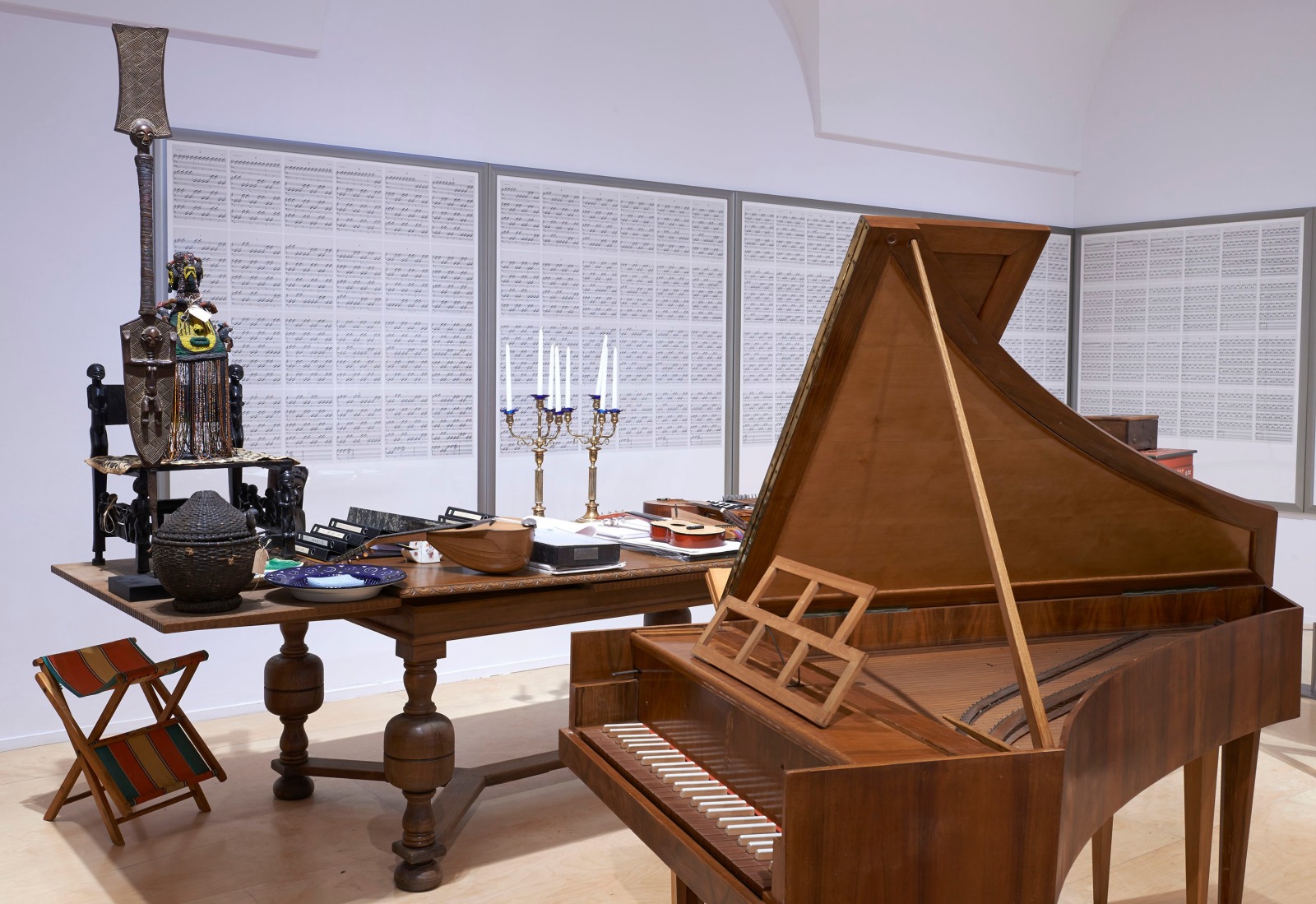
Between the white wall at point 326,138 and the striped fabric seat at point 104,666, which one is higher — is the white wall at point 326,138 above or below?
above

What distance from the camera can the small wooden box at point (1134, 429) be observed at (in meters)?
5.70

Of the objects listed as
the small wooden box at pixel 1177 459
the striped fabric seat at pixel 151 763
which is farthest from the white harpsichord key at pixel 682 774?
the small wooden box at pixel 1177 459

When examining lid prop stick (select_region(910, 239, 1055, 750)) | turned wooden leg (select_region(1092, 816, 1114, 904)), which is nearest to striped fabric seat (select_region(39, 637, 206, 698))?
lid prop stick (select_region(910, 239, 1055, 750))

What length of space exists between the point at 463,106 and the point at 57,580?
2.62 meters

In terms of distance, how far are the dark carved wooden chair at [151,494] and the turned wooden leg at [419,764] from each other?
1.86 feet

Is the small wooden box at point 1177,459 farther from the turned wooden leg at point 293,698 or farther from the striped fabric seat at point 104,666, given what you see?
the striped fabric seat at point 104,666

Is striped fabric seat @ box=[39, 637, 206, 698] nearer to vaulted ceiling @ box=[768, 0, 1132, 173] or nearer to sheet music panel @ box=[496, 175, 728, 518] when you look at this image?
sheet music panel @ box=[496, 175, 728, 518]

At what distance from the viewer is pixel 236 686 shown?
189 inches

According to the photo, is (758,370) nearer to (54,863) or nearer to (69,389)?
(69,389)

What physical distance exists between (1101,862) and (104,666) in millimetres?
2974

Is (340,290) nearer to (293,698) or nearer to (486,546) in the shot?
(293,698)

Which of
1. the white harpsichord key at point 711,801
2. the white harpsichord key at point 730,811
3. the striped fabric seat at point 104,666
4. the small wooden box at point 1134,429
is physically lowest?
the striped fabric seat at point 104,666

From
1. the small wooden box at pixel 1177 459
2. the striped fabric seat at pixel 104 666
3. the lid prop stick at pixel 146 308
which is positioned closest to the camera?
the lid prop stick at pixel 146 308

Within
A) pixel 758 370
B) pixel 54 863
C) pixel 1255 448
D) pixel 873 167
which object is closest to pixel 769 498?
pixel 54 863
